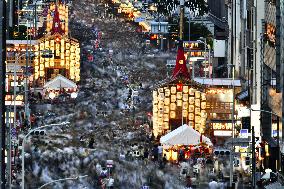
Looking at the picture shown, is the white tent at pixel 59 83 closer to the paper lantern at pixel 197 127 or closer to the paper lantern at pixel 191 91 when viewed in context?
the paper lantern at pixel 191 91

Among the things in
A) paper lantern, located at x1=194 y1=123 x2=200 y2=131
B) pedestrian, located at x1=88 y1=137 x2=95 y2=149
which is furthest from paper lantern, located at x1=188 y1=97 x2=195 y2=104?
pedestrian, located at x1=88 y1=137 x2=95 y2=149

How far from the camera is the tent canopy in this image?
136250 mm

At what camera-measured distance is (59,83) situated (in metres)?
178

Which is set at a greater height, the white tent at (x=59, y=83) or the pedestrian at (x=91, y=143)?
the white tent at (x=59, y=83)

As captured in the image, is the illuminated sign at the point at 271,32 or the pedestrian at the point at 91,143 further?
the pedestrian at the point at 91,143

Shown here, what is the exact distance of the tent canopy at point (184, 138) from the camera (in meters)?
136

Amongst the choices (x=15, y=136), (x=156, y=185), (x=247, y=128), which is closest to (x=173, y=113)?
(x=247, y=128)

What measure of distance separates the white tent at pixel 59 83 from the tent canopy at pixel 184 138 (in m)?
40.3

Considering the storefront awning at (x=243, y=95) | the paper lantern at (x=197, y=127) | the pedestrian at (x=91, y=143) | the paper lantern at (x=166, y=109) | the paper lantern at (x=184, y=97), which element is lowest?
the pedestrian at (x=91, y=143)

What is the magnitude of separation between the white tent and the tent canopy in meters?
40.3

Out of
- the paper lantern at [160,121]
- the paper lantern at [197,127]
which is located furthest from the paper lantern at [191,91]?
the paper lantern at [160,121]

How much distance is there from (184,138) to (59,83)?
43136 mm

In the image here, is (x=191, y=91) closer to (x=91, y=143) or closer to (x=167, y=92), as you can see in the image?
(x=167, y=92)

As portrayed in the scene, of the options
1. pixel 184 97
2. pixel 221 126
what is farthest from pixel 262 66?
pixel 184 97
